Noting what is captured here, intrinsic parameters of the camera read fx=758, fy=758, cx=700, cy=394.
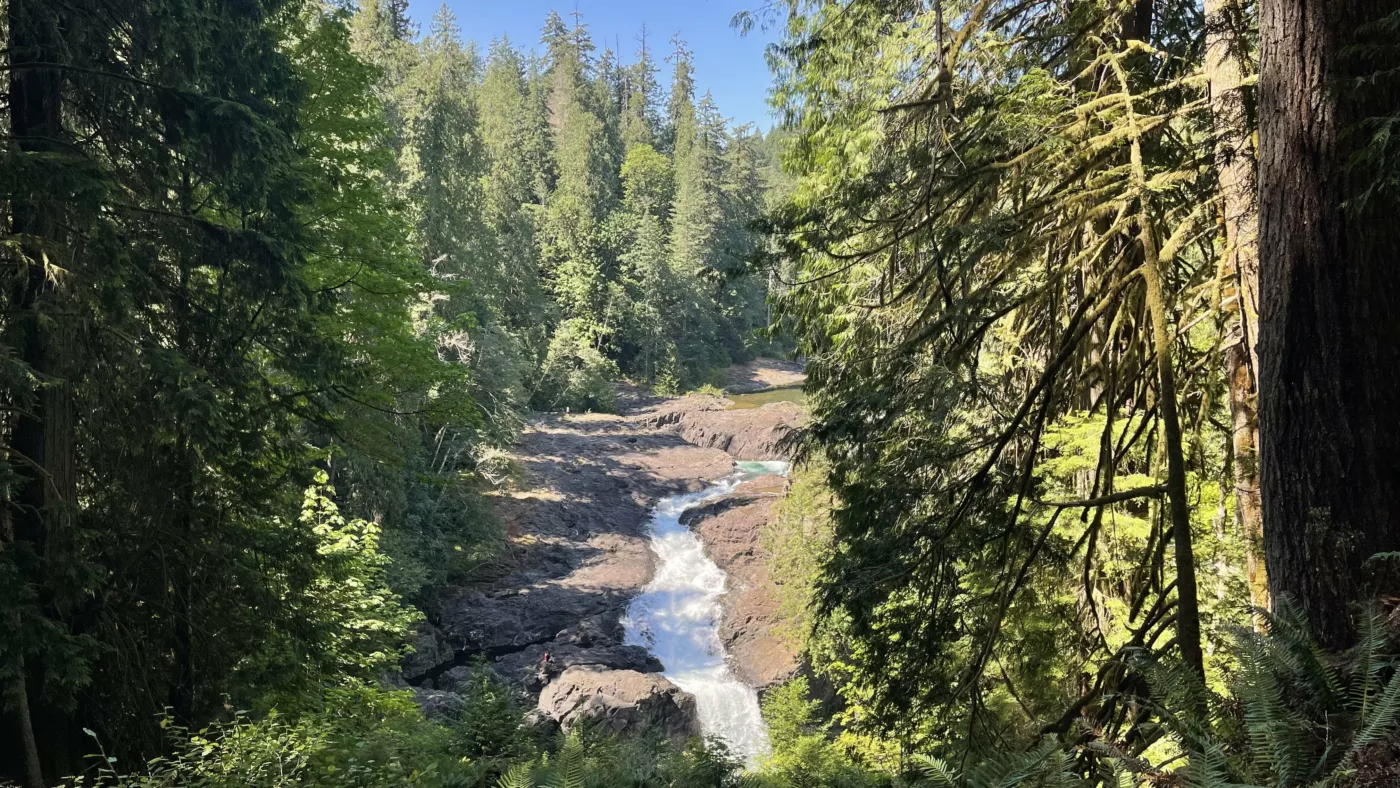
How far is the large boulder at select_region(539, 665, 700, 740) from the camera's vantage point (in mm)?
13547

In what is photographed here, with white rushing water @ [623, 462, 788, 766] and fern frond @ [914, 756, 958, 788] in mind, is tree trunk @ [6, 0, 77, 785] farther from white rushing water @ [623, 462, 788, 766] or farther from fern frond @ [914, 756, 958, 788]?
white rushing water @ [623, 462, 788, 766]

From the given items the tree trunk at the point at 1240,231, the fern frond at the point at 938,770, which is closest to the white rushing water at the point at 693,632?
the tree trunk at the point at 1240,231

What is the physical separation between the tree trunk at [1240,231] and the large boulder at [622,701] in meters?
11.3

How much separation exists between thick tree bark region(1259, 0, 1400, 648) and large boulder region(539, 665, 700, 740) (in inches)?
472

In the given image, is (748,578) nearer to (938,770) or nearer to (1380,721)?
(938,770)

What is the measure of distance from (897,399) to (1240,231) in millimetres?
1788

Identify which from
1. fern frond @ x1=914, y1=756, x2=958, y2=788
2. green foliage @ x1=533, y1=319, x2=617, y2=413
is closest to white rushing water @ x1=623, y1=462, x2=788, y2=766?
fern frond @ x1=914, y1=756, x2=958, y2=788

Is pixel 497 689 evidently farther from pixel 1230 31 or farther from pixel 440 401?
pixel 1230 31

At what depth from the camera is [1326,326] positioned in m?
2.50

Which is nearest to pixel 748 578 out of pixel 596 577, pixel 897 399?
pixel 596 577

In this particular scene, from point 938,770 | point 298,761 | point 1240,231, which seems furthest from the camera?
point 298,761

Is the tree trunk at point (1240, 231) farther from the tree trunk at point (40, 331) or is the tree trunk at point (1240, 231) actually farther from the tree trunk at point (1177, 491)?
the tree trunk at point (40, 331)

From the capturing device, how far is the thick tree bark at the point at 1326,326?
2.44 meters

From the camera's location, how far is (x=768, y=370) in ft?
159
